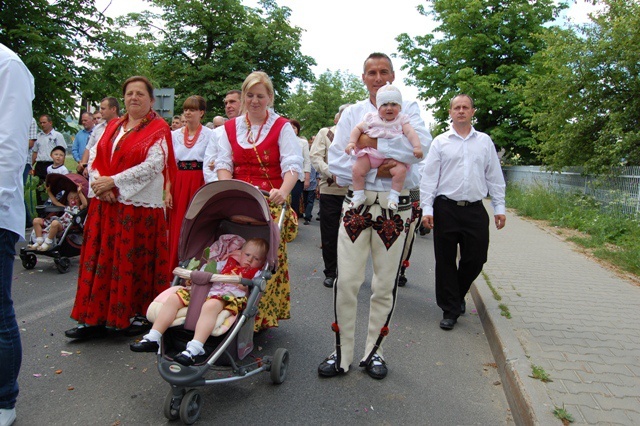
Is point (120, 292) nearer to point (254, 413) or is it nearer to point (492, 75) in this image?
point (254, 413)

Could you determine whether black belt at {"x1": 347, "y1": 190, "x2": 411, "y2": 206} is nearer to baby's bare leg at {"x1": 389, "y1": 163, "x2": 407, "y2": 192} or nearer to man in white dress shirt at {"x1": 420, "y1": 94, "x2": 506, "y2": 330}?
baby's bare leg at {"x1": 389, "y1": 163, "x2": 407, "y2": 192}

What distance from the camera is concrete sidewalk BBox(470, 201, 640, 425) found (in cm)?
338

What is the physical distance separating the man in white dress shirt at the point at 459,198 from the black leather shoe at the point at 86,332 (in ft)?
10.4

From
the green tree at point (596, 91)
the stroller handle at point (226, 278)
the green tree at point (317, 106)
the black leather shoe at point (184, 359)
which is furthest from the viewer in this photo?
the green tree at point (317, 106)

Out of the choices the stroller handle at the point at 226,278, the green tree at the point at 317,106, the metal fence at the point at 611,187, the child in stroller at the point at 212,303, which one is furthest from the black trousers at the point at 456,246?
the green tree at the point at 317,106

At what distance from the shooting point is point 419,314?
5820 mm

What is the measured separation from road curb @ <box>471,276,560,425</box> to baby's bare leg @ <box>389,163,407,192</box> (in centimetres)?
163

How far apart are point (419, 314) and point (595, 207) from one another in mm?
10323

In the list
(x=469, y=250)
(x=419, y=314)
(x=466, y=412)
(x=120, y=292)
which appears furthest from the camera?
(x=419, y=314)

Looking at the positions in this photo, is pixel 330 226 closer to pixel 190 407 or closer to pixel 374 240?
pixel 374 240

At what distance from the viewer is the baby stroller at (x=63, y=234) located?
267 inches

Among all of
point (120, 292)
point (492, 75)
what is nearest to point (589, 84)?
point (120, 292)

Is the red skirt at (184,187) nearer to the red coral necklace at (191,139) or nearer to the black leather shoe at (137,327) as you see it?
the red coral necklace at (191,139)

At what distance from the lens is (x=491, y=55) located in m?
33.0
